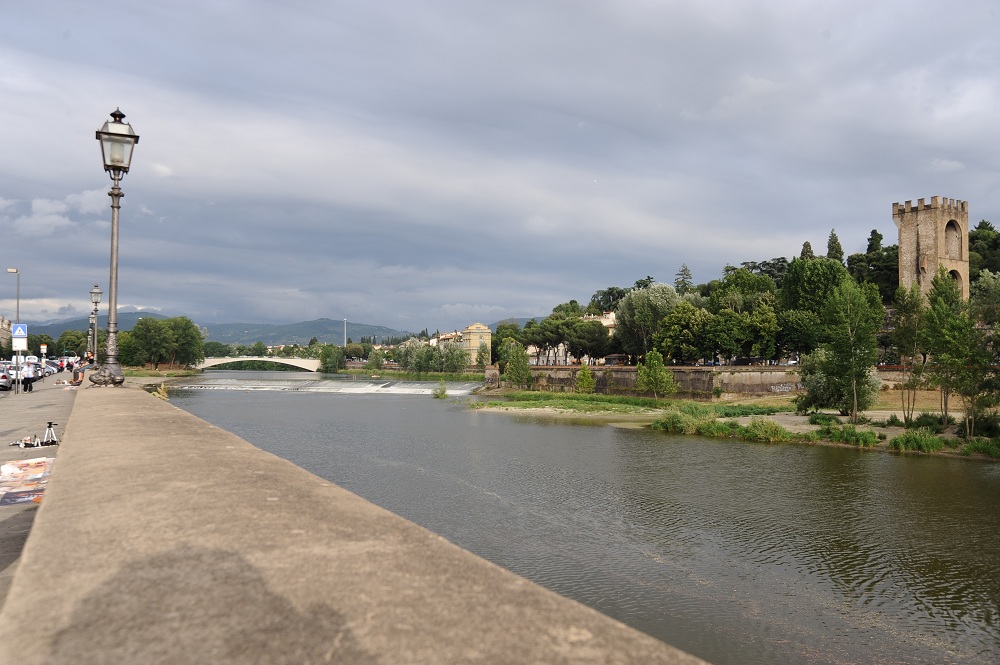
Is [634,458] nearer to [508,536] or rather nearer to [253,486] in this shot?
→ [508,536]

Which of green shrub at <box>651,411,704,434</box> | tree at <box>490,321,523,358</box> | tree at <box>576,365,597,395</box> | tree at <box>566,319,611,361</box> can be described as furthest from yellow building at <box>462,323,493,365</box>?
green shrub at <box>651,411,704,434</box>

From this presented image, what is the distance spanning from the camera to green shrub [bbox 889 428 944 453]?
3058 centimetres

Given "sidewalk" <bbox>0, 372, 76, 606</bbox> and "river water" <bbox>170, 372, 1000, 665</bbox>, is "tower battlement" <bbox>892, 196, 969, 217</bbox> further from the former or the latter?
"sidewalk" <bbox>0, 372, 76, 606</bbox>

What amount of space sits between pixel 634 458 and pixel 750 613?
58.8ft

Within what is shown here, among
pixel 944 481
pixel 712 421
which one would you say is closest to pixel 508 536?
pixel 944 481

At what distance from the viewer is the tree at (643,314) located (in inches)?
2719

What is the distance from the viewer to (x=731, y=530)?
56.0ft

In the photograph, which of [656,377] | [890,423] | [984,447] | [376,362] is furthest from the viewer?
[376,362]

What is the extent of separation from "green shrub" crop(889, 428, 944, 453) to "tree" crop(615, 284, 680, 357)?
3444cm

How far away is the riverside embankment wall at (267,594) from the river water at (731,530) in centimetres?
907

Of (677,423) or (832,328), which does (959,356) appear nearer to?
(832,328)

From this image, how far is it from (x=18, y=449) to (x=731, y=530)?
14883 mm

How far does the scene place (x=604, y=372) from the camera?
71.1 metres

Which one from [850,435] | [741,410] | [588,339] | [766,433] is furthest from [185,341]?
[850,435]
